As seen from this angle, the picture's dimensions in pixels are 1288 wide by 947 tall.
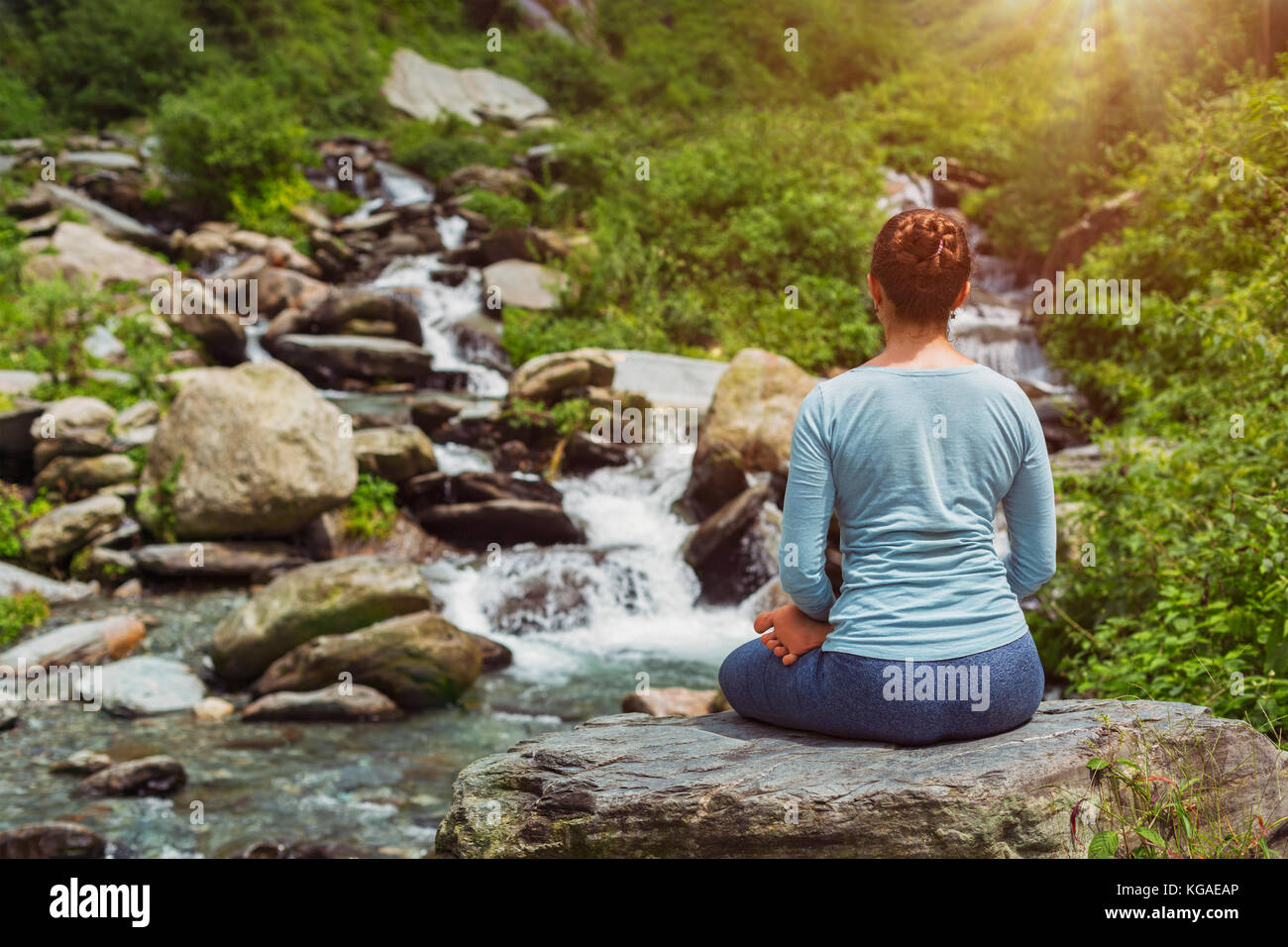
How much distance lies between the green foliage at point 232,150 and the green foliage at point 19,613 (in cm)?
1379

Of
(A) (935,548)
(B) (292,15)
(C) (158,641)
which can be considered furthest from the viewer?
(B) (292,15)

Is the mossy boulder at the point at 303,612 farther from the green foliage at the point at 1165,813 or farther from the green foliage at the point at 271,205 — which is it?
the green foliage at the point at 271,205

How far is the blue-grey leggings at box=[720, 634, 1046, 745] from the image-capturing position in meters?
2.41

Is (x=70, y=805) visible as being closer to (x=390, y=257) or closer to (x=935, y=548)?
(x=935, y=548)

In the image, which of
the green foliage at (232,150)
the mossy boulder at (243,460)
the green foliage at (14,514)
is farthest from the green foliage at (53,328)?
the green foliage at (232,150)

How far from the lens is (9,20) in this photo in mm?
25375

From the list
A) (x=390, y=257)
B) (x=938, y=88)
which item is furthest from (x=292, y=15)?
(x=938, y=88)

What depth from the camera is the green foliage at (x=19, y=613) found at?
25.8ft

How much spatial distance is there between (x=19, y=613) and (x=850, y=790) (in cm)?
839

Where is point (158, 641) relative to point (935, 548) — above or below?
below

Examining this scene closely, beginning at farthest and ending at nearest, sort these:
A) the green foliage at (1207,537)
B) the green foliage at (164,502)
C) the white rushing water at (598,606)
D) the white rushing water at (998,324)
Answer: the white rushing water at (998,324) < the green foliage at (164,502) < the white rushing water at (598,606) < the green foliage at (1207,537)

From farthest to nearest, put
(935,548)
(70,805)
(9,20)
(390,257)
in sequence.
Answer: (9,20) < (390,257) < (70,805) < (935,548)

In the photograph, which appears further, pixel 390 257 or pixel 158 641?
pixel 390 257

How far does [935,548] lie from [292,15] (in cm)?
3218
